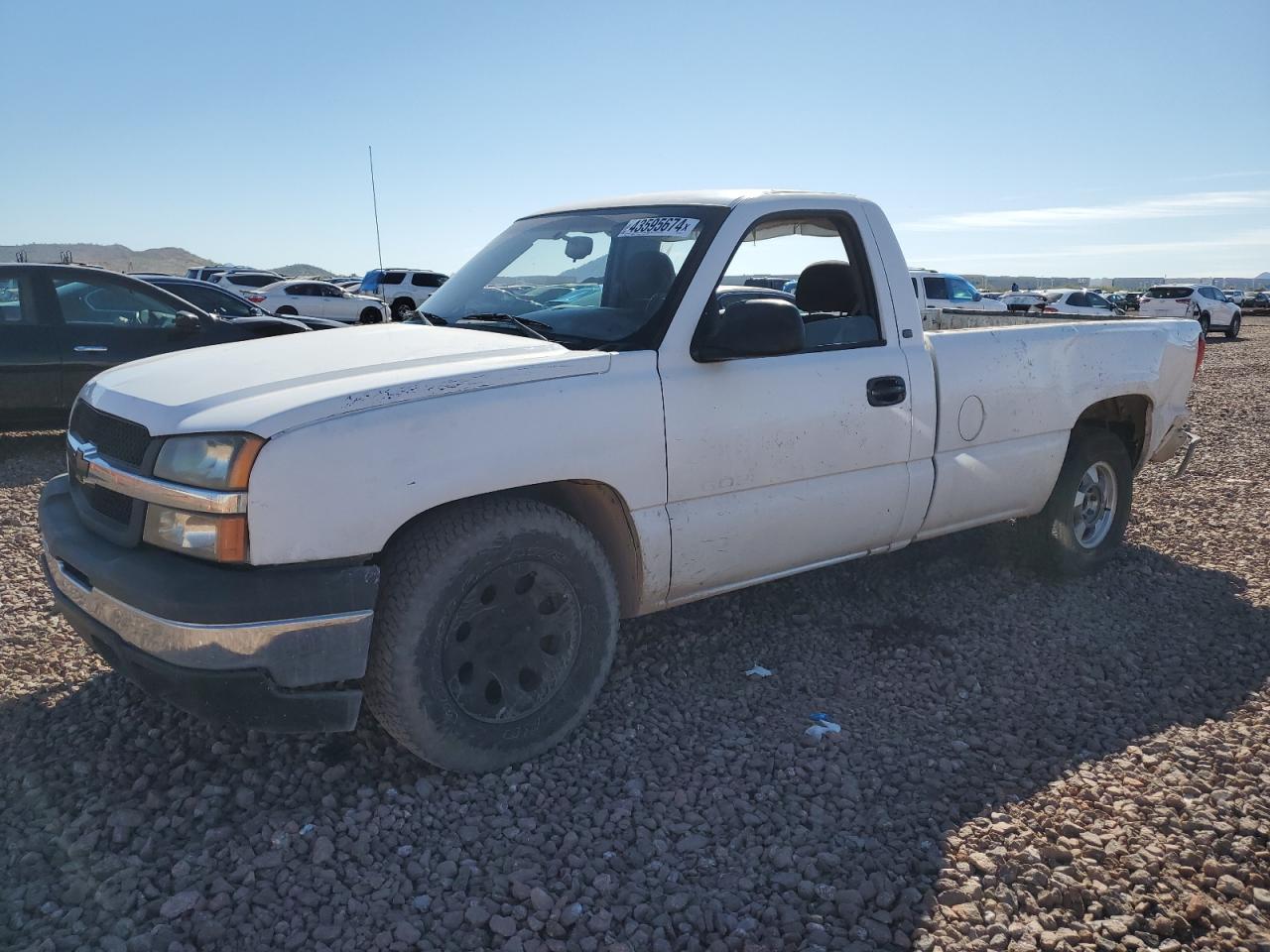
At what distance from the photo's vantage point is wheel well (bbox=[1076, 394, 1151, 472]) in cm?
516

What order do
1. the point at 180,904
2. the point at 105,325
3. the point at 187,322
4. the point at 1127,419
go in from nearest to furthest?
the point at 180,904 → the point at 1127,419 → the point at 105,325 → the point at 187,322

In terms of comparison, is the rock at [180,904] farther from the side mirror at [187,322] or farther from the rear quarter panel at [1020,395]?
the side mirror at [187,322]

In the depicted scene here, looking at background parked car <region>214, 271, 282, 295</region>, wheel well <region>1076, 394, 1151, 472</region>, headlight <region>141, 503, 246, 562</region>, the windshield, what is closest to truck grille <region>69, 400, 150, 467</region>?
headlight <region>141, 503, 246, 562</region>

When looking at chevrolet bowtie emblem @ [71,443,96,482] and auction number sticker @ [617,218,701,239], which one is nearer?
chevrolet bowtie emblem @ [71,443,96,482]

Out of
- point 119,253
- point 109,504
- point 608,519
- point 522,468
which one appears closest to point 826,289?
point 608,519

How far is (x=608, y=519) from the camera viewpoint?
334 centimetres

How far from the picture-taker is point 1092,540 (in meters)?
5.26

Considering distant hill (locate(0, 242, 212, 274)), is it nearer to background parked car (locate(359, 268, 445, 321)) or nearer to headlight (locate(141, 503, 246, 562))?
background parked car (locate(359, 268, 445, 321))

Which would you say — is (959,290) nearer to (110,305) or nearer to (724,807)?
(110,305)

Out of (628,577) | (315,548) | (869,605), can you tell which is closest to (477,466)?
(315,548)

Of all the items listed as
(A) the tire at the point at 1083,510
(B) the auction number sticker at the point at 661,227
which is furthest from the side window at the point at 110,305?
(A) the tire at the point at 1083,510

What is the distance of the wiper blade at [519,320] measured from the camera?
3.54 metres

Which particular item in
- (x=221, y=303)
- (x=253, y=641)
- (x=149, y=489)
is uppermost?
(x=221, y=303)

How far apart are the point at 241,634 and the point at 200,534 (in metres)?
0.30
